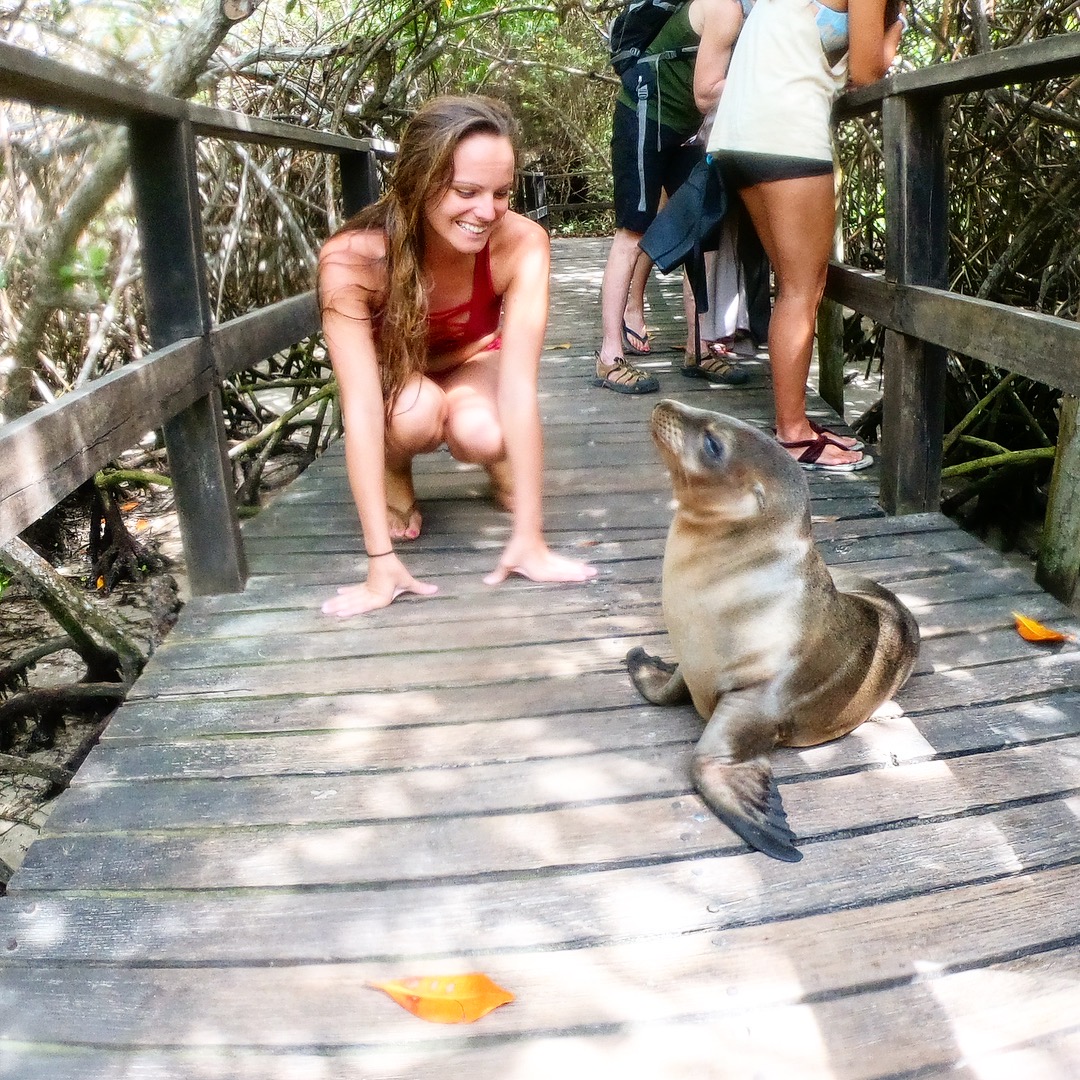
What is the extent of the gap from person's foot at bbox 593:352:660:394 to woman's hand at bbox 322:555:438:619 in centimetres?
215

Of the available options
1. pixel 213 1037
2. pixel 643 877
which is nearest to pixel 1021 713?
pixel 643 877

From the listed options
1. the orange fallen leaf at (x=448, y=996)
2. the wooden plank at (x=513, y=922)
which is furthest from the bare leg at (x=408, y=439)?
the orange fallen leaf at (x=448, y=996)

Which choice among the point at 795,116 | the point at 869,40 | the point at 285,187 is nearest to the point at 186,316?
the point at 795,116

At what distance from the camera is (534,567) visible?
3.07 meters

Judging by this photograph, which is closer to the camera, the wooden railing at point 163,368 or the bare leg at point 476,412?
the wooden railing at point 163,368

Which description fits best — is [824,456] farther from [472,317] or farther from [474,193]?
[474,193]

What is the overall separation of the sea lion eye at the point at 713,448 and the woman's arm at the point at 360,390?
3.59ft

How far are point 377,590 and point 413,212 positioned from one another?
103 centimetres

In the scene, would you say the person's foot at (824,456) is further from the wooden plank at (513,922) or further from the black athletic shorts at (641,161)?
the wooden plank at (513,922)

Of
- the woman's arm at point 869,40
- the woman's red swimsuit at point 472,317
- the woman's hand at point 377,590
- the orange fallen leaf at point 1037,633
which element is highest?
the woman's arm at point 869,40

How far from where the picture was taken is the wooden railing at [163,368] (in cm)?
205

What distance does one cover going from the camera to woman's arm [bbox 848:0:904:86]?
330cm

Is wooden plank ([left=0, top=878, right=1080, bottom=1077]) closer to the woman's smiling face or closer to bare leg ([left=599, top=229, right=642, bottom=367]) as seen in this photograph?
the woman's smiling face

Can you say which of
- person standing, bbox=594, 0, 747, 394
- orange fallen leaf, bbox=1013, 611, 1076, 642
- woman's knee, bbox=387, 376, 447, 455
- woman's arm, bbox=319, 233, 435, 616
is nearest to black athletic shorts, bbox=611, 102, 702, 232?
person standing, bbox=594, 0, 747, 394
